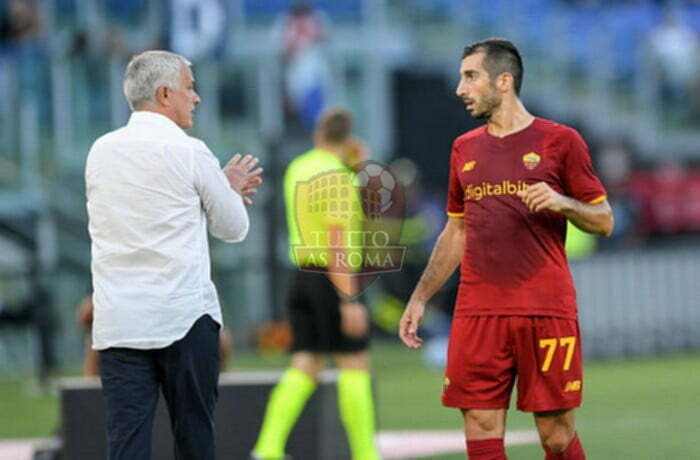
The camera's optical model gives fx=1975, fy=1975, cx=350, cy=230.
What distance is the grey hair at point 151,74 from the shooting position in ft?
26.6

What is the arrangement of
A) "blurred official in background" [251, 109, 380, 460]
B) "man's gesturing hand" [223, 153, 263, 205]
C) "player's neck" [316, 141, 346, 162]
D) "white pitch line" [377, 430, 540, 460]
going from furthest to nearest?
"white pitch line" [377, 430, 540, 460]
"player's neck" [316, 141, 346, 162]
"blurred official in background" [251, 109, 380, 460]
"man's gesturing hand" [223, 153, 263, 205]

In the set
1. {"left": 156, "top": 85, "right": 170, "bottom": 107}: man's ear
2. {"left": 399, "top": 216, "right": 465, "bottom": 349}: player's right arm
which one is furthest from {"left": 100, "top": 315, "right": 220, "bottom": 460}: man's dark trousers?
{"left": 399, "top": 216, "right": 465, "bottom": 349}: player's right arm

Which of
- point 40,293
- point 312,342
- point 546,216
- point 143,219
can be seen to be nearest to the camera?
point 143,219

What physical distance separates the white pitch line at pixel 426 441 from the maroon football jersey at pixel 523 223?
14.4 ft

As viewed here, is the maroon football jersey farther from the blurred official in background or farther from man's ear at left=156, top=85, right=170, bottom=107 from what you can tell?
the blurred official in background

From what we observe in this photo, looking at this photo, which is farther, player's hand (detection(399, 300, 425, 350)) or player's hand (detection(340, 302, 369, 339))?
player's hand (detection(340, 302, 369, 339))

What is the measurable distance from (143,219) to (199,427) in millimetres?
902

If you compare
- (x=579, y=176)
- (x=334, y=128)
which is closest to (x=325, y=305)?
(x=334, y=128)

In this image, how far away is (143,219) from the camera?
7.99 metres

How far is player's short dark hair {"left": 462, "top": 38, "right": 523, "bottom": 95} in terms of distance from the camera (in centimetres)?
866

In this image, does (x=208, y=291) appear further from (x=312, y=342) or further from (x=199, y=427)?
(x=312, y=342)

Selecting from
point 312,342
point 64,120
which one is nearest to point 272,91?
point 64,120

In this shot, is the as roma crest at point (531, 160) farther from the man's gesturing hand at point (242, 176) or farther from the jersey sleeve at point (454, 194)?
the man's gesturing hand at point (242, 176)

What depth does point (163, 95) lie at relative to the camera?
26.7 ft
